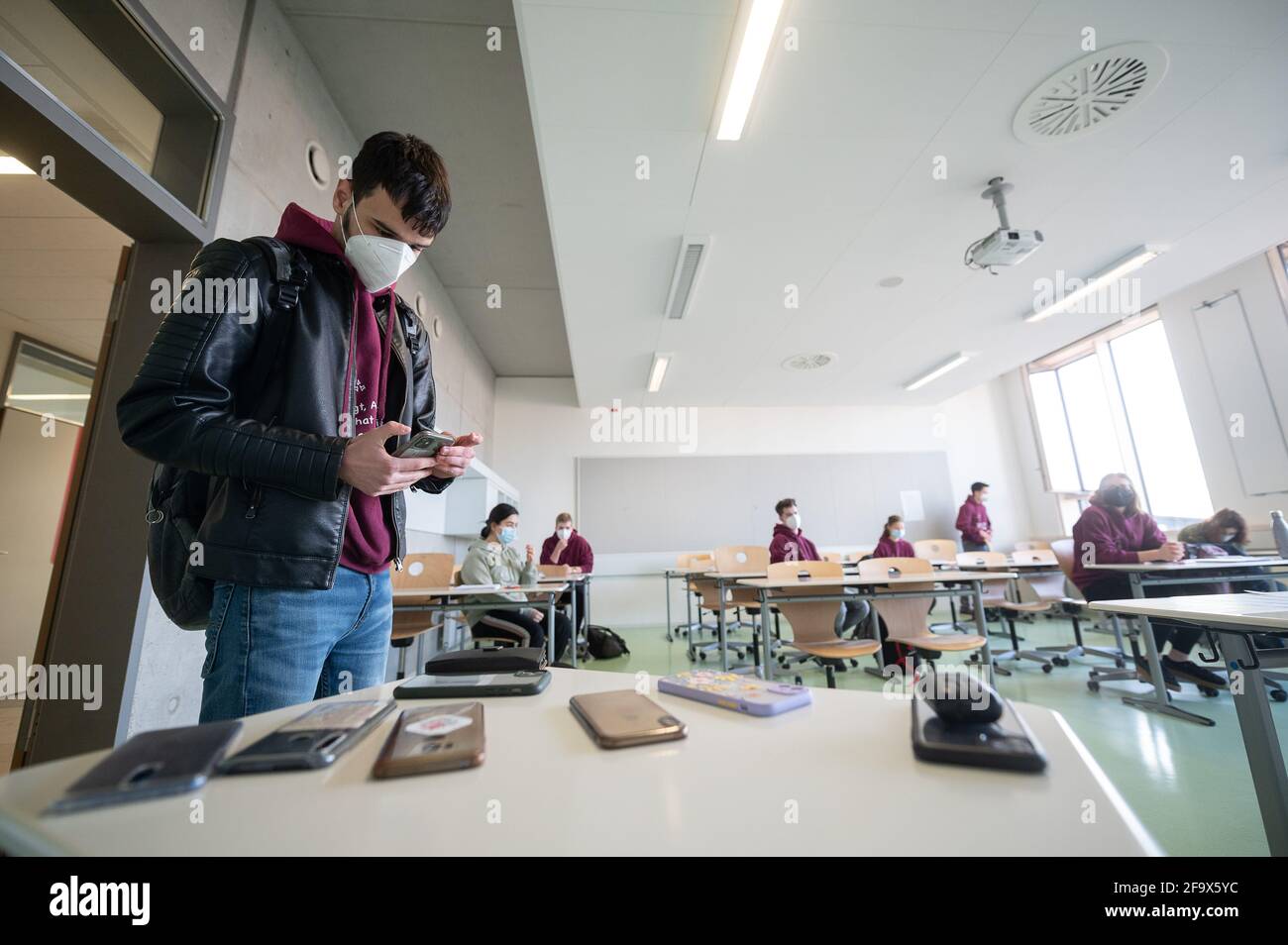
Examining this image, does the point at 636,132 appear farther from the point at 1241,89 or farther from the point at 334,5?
the point at 1241,89

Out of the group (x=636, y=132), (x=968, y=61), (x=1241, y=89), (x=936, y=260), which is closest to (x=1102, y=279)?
(x=936, y=260)

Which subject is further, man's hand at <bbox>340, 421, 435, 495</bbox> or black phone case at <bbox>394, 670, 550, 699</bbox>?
man's hand at <bbox>340, 421, 435, 495</bbox>

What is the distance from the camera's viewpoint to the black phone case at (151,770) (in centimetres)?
30

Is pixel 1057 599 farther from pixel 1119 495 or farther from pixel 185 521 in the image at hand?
pixel 185 521

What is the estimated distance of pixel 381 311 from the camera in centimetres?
97

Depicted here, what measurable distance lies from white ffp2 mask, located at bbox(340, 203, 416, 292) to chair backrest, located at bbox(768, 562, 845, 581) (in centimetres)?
Answer: 283

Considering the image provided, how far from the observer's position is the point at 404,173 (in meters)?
0.85

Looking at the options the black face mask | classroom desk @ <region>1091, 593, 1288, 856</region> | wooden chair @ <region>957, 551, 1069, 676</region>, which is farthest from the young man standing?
the black face mask

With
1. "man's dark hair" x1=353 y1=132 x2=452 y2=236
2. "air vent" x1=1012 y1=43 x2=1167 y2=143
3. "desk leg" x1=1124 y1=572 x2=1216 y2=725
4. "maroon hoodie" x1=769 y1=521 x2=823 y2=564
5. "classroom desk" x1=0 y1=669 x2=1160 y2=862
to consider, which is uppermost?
"air vent" x1=1012 y1=43 x2=1167 y2=143

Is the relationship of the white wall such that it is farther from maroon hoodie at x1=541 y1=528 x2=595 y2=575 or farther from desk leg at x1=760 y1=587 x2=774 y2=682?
desk leg at x1=760 y1=587 x2=774 y2=682

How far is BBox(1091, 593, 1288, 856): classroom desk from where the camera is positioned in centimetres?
113

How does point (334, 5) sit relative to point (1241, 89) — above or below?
above

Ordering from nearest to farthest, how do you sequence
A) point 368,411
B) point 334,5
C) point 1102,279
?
point 368,411 → point 334,5 → point 1102,279
